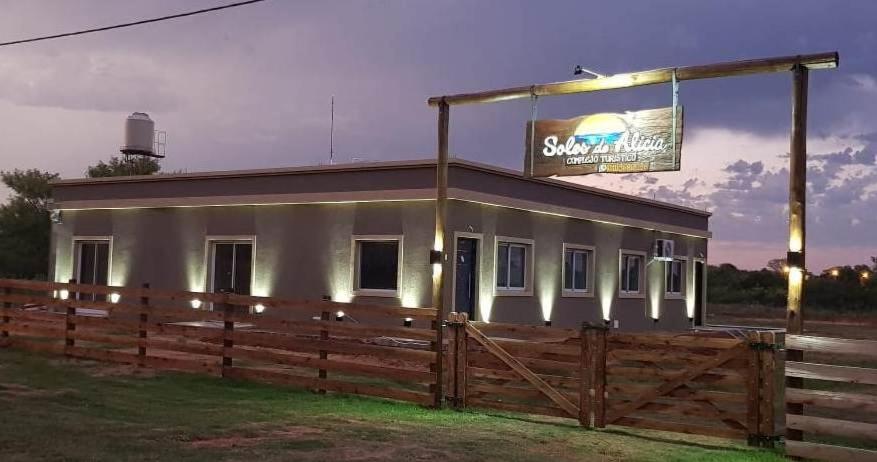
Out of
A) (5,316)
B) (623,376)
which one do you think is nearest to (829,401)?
(623,376)

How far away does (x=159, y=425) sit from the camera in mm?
9375

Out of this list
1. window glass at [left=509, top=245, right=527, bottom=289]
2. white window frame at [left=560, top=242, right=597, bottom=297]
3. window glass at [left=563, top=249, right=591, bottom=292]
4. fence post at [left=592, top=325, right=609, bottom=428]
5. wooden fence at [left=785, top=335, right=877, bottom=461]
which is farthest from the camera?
window glass at [left=563, top=249, right=591, bottom=292]

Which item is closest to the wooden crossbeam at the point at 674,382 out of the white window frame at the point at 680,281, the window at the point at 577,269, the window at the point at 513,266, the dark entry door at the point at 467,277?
the dark entry door at the point at 467,277

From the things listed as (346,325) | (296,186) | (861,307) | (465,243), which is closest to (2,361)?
(346,325)

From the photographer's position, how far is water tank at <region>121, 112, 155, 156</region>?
32625 mm

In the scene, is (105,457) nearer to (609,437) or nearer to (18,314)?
(609,437)

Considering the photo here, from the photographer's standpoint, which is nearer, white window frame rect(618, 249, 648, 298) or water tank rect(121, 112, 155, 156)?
white window frame rect(618, 249, 648, 298)

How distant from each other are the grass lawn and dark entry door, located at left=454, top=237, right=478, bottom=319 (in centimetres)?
737

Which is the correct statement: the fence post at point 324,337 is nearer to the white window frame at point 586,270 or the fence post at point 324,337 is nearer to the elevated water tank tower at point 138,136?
the white window frame at point 586,270

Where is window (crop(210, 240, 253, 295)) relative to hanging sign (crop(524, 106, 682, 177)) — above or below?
below

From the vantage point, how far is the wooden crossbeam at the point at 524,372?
34.3 ft

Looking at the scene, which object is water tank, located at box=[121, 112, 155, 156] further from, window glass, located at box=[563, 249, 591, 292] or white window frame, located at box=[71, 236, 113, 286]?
window glass, located at box=[563, 249, 591, 292]

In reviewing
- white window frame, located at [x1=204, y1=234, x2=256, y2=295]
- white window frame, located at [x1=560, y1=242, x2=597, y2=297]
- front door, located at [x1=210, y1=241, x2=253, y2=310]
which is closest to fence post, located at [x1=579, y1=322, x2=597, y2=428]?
white window frame, located at [x1=560, y1=242, x2=597, y2=297]

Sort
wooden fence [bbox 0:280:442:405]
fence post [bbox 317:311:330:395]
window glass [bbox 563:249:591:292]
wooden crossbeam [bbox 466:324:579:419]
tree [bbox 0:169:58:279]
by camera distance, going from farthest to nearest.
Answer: tree [bbox 0:169:58:279] → window glass [bbox 563:249:591:292] → fence post [bbox 317:311:330:395] → wooden fence [bbox 0:280:442:405] → wooden crossbeam [bbox 466:324:579:419]
